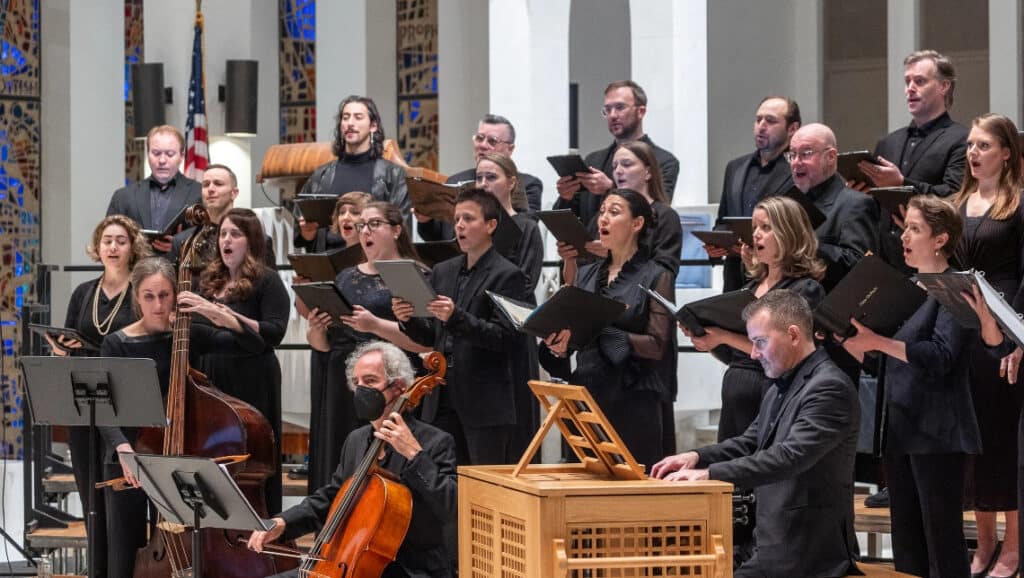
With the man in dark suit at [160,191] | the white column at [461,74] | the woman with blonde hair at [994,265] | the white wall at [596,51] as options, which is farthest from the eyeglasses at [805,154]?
the white wall at [596,51]

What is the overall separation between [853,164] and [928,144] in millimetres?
476

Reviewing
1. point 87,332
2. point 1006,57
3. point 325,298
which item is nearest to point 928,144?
point 325,298

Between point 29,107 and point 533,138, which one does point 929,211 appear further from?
point 29,107

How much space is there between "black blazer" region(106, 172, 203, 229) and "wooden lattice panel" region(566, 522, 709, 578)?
4.21 m

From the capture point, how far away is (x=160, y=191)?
7.55 m

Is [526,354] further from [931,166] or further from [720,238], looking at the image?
[931,166]

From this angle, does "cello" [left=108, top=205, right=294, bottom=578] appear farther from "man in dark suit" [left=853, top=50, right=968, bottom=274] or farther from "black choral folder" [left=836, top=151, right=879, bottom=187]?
"man in dark suit" [left=853, top=50, right=968, bottom=274]

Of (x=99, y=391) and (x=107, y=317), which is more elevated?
(x=107, y=317)

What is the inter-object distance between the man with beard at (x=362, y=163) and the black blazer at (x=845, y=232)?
2097 mm

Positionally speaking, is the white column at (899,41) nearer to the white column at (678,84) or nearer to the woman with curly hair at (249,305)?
the white column at (678,84)

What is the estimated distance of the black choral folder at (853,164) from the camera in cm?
567

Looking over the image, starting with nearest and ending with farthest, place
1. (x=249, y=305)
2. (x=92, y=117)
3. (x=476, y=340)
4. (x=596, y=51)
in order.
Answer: (x=476, y=340)
(x=249, y=305)
(x=92, y=117)
(x=596, y=51)

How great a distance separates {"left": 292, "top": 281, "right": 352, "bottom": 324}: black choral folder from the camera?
5.89 m

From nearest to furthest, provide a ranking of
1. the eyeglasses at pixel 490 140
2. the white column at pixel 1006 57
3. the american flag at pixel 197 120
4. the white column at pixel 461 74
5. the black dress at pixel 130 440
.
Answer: the black dress at pixel 130 440 < the eyeglasses at pixel 490 140 < the american flag at pixel 197 120 < the white column at pixel 1006 57 < the white column at pixel 461 74
